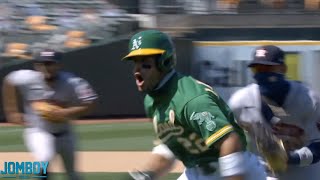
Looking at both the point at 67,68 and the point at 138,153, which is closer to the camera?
the point at 138,153

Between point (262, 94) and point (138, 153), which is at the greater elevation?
point (262, 94)

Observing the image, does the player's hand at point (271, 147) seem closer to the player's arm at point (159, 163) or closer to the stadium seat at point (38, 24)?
the player's arm at point (159, 163)

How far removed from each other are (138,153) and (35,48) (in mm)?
7586

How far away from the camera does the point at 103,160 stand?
11.8 meters

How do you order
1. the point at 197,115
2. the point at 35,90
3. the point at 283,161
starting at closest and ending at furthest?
the point at 197,115 → the point at 283,161 → the point at 35,90

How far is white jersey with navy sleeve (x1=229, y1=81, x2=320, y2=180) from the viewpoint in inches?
207

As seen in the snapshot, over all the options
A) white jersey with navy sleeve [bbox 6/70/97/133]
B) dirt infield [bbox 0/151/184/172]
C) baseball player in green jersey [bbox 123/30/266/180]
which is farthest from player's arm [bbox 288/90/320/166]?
dirt infield [bbox 0/151/184/172]

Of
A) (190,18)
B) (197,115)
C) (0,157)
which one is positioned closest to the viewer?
(197,115)

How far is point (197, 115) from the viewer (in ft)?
13.6

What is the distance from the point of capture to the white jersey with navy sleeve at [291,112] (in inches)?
207

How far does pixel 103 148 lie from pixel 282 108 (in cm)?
810

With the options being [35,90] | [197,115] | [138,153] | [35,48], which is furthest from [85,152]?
[197,115]

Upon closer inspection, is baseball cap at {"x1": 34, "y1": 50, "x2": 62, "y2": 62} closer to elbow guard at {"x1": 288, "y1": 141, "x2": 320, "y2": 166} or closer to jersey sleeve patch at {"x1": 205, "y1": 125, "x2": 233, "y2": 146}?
elbow guard at {"x1": 288, "y1": 141, "x2": 320, "y2": 166}

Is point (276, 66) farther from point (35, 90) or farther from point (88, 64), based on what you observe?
point (88, 64)
